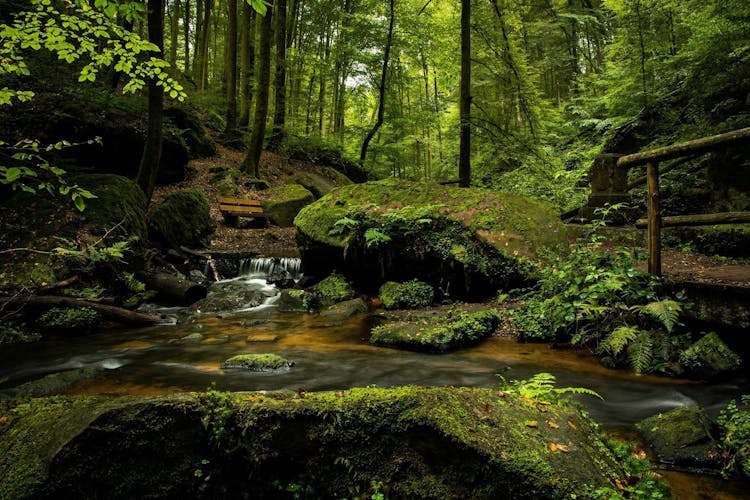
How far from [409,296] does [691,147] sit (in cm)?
502

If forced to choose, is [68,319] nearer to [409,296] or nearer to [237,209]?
[409,296]

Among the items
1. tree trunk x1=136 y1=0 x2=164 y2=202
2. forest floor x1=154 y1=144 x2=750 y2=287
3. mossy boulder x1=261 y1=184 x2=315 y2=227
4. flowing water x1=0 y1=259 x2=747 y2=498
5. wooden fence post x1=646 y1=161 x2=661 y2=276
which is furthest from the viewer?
mossy boulder x1=261 y1=184 x2=315 y2=227

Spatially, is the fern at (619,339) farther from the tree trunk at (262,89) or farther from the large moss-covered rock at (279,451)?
the tree trunk at (262,89)

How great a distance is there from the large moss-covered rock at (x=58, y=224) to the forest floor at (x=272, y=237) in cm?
327

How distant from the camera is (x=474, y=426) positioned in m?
2.16

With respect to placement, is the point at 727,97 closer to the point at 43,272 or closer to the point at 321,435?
the point at 321,435

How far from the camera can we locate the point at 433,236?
8211mm

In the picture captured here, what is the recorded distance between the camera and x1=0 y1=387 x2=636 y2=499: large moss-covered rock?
6.59 feet

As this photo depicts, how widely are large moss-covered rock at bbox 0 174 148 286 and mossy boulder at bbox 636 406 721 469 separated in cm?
864

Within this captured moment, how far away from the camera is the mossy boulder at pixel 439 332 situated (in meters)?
5.91

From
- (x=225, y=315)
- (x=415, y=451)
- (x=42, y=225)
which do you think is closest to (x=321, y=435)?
(x=415, y=451)

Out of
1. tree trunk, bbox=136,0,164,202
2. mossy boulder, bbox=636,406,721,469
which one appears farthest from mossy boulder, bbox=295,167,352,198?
mossy boulder, bbox=636,406,721,469

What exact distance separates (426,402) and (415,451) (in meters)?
0.25

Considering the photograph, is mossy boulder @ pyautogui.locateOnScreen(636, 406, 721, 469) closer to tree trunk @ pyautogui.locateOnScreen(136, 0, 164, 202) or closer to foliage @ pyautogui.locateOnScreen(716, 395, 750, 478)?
foliage @ pyautogui.locateOnScreen(716, 395, 750, 478)
